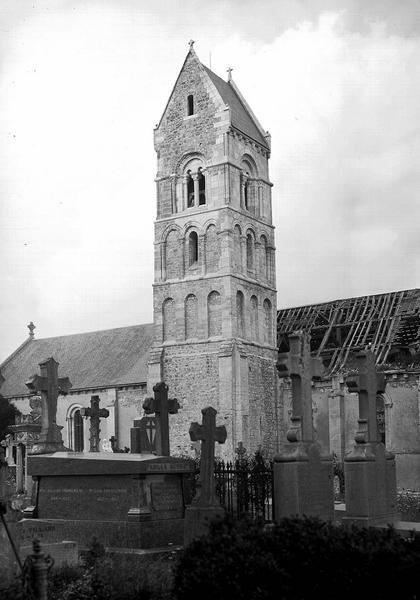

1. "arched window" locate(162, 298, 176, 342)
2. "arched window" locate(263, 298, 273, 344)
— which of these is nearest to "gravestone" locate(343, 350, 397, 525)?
"arched window" locate(162, 298, 176, 342)

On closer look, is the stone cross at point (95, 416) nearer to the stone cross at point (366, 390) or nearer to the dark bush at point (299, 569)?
the stone cross at point (366, 390)

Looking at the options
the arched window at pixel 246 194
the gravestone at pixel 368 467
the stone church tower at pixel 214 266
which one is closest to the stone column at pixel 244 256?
the stone church tower at pixel 214 266

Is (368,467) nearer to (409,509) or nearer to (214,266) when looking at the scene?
(409,509)

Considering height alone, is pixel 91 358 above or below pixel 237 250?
below

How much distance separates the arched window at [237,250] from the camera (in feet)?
137

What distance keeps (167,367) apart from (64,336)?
14369 mm

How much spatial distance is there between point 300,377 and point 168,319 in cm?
2925

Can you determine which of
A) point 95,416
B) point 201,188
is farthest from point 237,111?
point 95,416

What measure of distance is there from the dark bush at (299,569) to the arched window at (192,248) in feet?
117

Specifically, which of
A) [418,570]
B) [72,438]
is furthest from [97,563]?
[72,438]

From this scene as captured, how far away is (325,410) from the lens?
3962 centimetres

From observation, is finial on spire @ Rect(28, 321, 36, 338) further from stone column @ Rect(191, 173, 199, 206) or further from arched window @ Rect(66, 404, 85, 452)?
stone column @ Rect(191, 173, 199, 206)

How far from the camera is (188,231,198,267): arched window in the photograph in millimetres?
43000

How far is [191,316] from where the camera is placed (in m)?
42.2
